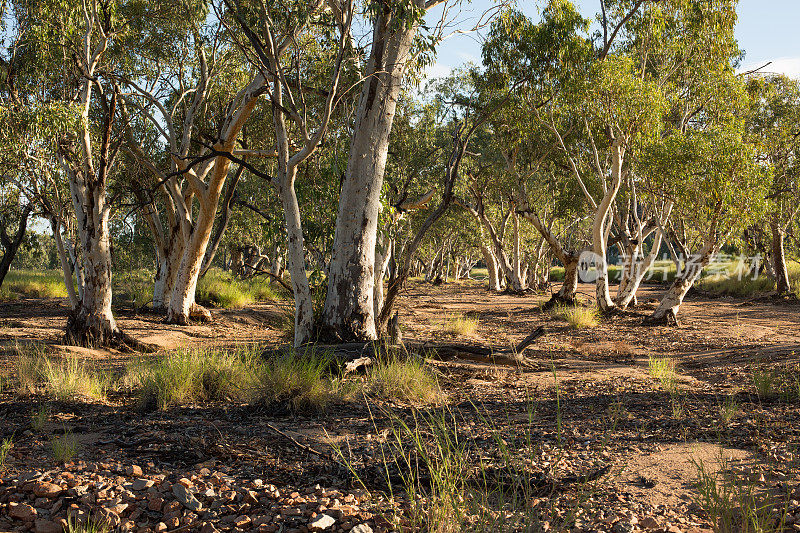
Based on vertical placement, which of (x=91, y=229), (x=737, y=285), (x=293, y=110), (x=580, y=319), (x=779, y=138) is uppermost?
(x=779, y=138)

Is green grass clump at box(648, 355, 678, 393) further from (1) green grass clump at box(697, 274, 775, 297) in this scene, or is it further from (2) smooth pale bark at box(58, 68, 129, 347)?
(1) green grass clump at box(697, 274, 775, 297)

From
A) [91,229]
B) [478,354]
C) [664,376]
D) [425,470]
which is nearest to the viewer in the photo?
[425,470]

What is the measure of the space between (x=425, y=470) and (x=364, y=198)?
4.70 metres

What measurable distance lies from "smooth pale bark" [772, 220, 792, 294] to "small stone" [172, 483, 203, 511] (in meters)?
24.1

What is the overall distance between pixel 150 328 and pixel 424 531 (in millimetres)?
11328

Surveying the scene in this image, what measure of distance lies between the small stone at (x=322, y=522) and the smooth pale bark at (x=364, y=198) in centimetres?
476

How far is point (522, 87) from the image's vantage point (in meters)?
14.8

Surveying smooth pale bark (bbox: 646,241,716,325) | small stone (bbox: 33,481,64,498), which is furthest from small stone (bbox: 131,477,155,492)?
smooth pale bark (bbox: 646,241,716,325)

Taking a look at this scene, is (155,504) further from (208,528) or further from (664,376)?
(664,376)

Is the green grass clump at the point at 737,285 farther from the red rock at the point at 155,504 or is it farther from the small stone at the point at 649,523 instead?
the red rock at the point at 155,504

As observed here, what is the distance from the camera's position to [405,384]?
570 centimetres

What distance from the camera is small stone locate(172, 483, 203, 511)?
9.66ft

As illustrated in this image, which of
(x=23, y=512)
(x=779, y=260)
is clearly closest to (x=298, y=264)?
(x=23, y=512)

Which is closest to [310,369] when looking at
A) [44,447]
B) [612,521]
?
[44,447]
